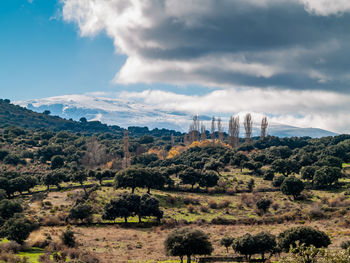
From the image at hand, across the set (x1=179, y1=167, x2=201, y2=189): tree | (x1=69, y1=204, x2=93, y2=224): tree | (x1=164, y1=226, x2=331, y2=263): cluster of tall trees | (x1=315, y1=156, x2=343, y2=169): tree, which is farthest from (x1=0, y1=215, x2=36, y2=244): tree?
(x1=315, y1=156, x2=343, y2=169): tree

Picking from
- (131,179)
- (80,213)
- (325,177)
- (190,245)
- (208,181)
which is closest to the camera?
(190,245)

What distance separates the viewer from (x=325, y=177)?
84625 mm

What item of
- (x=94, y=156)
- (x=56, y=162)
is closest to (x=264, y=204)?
(x=56, y=162)

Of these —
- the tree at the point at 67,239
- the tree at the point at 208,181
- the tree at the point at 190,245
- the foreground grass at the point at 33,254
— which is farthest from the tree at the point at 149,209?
the tree at the point at 208,181

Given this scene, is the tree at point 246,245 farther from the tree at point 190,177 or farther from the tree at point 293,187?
the tree at point 190,177

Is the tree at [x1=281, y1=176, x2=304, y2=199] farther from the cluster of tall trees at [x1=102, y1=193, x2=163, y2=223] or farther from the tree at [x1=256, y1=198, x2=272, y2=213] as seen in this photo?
the cluster of tall trees at [x1=102, y1=193, x2=163, y2=223]

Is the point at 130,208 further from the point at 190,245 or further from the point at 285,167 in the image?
the point at 285,167

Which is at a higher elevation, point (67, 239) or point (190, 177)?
point (190, 177)

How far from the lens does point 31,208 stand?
70625 mm

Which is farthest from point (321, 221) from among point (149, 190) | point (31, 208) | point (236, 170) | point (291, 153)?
point (291, 153)

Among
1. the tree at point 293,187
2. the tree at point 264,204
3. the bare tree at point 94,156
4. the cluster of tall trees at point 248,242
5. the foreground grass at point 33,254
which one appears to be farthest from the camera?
the bare tree at point 94,156

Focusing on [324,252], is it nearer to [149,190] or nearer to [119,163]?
[149,190]

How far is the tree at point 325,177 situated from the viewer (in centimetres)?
8469

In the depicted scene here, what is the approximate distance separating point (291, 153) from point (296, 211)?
70.6 metres
